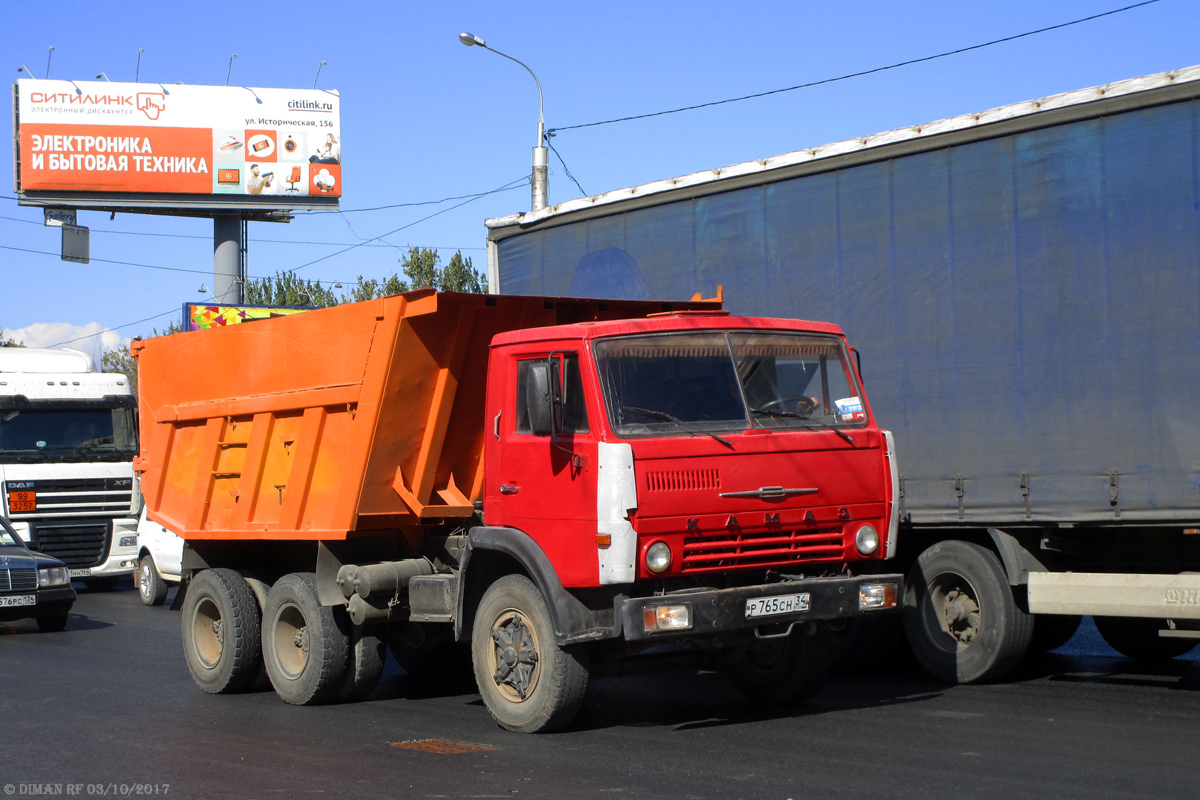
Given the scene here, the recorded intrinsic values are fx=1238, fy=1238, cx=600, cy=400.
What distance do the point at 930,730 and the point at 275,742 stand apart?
13.3ft

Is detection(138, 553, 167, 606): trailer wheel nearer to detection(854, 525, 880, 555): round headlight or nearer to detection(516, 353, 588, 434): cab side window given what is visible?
detection(516, 353, 588, 434): cab side window

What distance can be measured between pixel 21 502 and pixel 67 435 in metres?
1.25

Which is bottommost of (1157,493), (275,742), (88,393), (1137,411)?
(275,742)

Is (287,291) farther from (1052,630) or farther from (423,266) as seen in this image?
(1052,630)

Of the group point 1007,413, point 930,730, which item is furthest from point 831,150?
point 930,730

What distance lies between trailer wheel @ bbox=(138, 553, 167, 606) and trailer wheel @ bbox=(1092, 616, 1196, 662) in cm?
1351

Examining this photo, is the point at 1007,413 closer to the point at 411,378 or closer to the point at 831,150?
the point at 831,150

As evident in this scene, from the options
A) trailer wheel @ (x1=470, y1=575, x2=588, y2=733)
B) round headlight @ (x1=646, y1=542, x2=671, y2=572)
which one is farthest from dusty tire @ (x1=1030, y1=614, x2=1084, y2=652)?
trailer wheel @ (x1=470, y1=575, x2=588, y2=733)

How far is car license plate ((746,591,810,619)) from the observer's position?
7.14m

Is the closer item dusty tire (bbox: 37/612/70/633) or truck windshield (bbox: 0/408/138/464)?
dusty tire (bbox: 37/612/70/633)

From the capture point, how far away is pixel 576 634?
711 centimetres

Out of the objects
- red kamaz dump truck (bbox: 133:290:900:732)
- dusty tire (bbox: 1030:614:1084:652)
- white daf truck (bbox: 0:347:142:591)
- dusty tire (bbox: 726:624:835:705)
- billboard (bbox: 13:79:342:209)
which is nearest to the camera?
red kamaz dump truck (bbox: 133:290:900:732)

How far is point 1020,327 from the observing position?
28.6 feet

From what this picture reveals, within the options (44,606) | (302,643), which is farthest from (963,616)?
(44,606)
